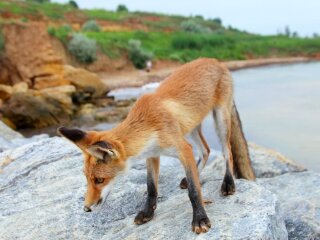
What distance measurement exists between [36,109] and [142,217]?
1823cm

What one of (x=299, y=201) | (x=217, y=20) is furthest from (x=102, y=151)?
(x=217, y=20)

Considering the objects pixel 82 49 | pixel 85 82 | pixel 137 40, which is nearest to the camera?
pixel 85 82

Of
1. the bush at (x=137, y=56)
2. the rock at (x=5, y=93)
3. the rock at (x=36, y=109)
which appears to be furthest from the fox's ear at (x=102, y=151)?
the bush at (x=137, y=56)

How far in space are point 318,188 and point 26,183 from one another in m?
5.14

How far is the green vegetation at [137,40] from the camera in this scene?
41156 millimetres

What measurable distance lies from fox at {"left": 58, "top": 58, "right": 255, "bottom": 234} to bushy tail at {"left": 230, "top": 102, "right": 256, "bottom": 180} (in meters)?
0.35

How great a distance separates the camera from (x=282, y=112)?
23.3m

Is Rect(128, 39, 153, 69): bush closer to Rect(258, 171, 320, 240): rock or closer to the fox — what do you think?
Rect(258, 171, 320, 240): rock

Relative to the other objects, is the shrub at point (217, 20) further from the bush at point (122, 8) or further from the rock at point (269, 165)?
the rock at point (269, 165)

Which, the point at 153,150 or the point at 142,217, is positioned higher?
the point at 153,150

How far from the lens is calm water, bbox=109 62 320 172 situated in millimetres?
16950

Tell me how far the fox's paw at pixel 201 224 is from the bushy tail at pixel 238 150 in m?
2.06

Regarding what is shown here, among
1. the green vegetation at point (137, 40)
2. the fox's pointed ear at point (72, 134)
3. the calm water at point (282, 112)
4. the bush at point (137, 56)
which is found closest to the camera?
the fox's pointed ear at point (72, 134)

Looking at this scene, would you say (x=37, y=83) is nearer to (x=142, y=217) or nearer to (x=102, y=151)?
(x=142, y=217)
